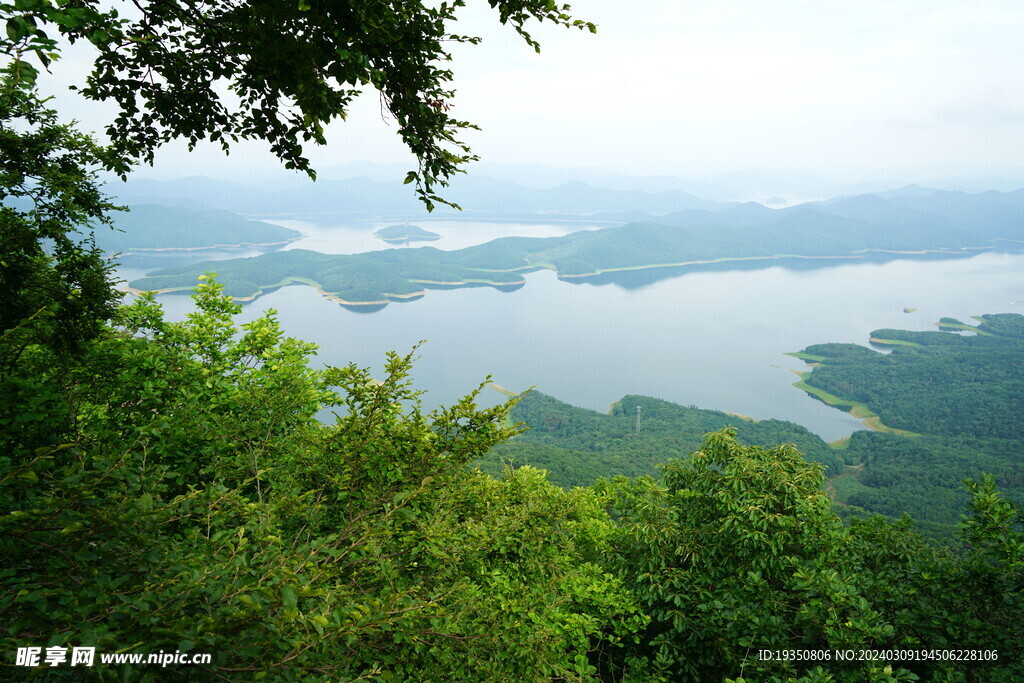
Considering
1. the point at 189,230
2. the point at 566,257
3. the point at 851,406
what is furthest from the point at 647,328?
the point at 189,230

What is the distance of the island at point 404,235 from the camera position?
162 m

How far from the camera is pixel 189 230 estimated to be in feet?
464

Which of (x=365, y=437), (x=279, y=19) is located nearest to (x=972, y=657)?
(x=365, y=437)

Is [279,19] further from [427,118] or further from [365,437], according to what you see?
[365,437]

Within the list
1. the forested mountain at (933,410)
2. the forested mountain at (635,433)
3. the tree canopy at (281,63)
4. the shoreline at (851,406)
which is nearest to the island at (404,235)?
the forested mountain at (635,433)

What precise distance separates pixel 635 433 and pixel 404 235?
134440 mm

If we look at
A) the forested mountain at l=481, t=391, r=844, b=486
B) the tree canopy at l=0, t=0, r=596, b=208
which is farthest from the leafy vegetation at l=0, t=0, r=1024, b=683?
the forested mountain at l=481, t=391, r=844, b=486

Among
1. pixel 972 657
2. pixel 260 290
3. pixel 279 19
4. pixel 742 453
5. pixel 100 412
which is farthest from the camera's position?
pixel 260 290

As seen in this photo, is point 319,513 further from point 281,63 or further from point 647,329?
point 647,329

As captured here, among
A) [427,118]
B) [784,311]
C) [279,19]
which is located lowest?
[784,311]

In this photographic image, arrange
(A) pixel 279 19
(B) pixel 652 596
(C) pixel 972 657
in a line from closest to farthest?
(A) pixel 279 19 → (C) pixel 972 657 → (B) pixel 652 596

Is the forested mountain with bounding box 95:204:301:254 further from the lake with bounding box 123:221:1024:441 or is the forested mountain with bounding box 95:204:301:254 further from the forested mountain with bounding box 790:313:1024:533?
the forested mountain with bounding box 790:313:1024:533

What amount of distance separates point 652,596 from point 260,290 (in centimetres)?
10682

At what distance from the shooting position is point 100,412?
5285 mm
